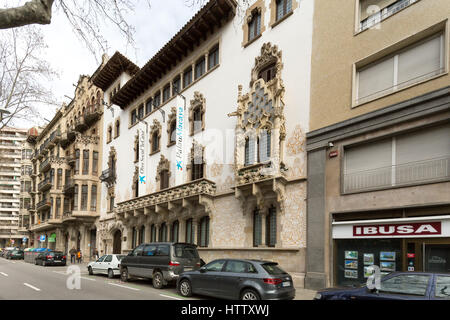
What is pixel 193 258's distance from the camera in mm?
15062

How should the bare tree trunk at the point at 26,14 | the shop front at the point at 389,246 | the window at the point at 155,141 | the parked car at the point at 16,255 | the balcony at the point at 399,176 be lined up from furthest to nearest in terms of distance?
the parked car at the point at 16,255 < the window at the point at 155,141 < the balcony at the point at 399,176 < the shop front at the point at 389,246 < the bare tree trunk at the point at 26,14

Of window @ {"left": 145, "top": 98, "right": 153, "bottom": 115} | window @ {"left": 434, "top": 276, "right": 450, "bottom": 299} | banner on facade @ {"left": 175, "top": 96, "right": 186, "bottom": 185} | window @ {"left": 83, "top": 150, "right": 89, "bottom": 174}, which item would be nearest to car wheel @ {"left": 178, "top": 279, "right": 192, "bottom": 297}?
window @ {"left": 434, "top": 276, "right": 450, "bottom": 299}

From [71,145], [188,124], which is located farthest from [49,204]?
[188,124]

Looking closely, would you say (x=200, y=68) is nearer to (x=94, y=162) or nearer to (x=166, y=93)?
(x=166, y=93)

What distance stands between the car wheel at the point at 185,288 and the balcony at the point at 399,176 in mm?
6968

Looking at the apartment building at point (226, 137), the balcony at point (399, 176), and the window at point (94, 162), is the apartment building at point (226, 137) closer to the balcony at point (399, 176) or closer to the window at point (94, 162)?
the balcony at point (399, 176)

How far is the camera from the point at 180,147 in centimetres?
2312

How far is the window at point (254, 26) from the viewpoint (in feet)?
64.6

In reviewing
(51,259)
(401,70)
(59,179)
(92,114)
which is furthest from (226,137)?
(59,179)

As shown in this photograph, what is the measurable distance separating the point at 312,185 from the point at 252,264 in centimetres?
540

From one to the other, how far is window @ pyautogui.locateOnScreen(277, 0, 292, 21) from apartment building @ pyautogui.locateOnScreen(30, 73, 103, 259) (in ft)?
82.7

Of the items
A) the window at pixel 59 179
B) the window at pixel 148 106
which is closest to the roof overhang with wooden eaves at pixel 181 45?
the window at pixel 148 106

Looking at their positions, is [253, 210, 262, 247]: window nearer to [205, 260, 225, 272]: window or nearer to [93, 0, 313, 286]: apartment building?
[93, 0, 313, 286]: apartment building

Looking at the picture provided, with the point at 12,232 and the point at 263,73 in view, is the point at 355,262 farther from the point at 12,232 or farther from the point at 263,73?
the point at 12,232
